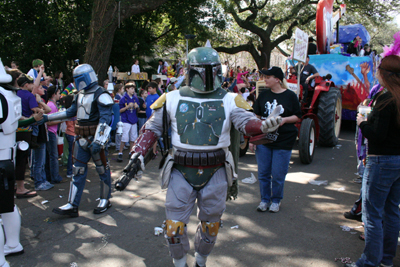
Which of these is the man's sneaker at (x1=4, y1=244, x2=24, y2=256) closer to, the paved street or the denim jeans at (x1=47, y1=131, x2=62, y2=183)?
the paved street

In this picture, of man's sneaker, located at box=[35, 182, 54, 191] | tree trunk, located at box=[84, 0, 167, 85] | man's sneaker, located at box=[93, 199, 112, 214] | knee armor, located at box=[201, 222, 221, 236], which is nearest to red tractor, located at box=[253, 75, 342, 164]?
man's sneaker, located at box=[93, 199, 112, 214]

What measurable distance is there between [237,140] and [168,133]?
72cm

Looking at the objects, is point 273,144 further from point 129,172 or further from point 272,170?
point 129,172

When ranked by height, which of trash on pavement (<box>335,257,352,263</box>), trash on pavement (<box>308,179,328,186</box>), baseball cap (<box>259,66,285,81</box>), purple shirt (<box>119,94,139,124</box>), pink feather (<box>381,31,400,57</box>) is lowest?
trash on pavement (<box>308,179,328,186</box>)

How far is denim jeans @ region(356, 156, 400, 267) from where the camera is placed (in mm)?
2711

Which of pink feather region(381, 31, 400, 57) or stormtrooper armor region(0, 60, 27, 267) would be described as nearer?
stormtrooper armor region(0, 60, 27, 267)

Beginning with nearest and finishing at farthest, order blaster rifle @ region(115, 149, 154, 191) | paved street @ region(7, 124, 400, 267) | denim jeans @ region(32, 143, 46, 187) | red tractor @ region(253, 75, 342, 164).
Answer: blaster rifle @ region(115, 149, 154, 191), paved street @ region(7, 124, 400, 267), denim jeans @ region(32, 143, 46, 187), red tractor @ region(253, 75, 342, 164)

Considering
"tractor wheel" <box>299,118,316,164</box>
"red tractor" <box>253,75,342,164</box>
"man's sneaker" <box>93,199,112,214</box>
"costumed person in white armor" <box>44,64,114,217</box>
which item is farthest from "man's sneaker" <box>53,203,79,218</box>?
"tractor wheel" <box>299,118,316,164</box>

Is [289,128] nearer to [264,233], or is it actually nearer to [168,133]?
[264,233]

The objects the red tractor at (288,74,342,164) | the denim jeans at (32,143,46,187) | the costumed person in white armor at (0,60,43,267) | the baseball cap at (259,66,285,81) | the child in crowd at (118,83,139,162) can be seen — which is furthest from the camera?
the child in crowd at (118,83,139,162)

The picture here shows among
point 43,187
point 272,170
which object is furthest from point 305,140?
point 43,187

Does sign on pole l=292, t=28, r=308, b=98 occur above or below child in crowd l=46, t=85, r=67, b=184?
above

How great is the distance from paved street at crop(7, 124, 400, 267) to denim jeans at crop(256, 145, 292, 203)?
0.26m

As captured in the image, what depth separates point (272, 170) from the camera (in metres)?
4.37
